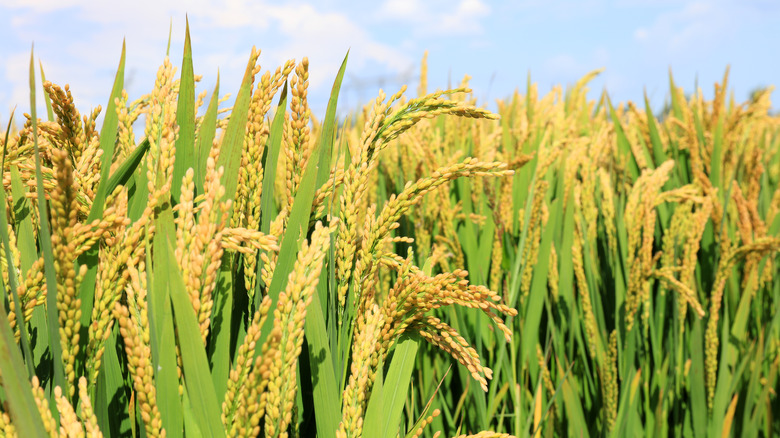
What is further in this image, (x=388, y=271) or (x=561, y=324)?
(x=561, y=324)

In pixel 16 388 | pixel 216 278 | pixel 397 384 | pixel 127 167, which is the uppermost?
pixel 127 167

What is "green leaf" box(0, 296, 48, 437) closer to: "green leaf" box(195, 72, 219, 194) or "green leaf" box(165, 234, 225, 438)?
"green leaf" box(165, 234, 225, 438)

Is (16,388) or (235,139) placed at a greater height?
(235,139)

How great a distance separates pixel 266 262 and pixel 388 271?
94 cm

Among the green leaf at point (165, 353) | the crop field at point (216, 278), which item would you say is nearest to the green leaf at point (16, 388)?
the crop field at point (216, 278)

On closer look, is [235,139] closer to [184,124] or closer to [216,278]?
[184,124]

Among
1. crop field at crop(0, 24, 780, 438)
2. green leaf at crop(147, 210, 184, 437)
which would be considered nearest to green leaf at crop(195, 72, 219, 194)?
crop field at crop(0, 24, 780, 438)

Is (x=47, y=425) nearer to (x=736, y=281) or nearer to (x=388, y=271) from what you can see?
(x=388, y=271)

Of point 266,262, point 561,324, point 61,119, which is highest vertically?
point 61,119

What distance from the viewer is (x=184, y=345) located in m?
0.74

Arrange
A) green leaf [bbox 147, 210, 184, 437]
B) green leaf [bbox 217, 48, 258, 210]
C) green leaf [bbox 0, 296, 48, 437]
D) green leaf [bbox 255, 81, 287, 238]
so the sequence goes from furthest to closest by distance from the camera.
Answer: green leaf [bbox 255, 81, 287, 238], green leaf [bbox 217, 48, 258, 210], green leaf [bbox 147, 210, 184, 437], green leaf [bbox 0, 296, 48, 437]

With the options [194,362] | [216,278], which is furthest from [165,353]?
[216,278]

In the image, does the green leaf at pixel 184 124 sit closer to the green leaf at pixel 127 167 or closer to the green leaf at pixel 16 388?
the green leaf at pixel 127 167

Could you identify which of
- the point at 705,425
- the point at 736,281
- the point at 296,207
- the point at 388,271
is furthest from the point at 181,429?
the point at 736,281
